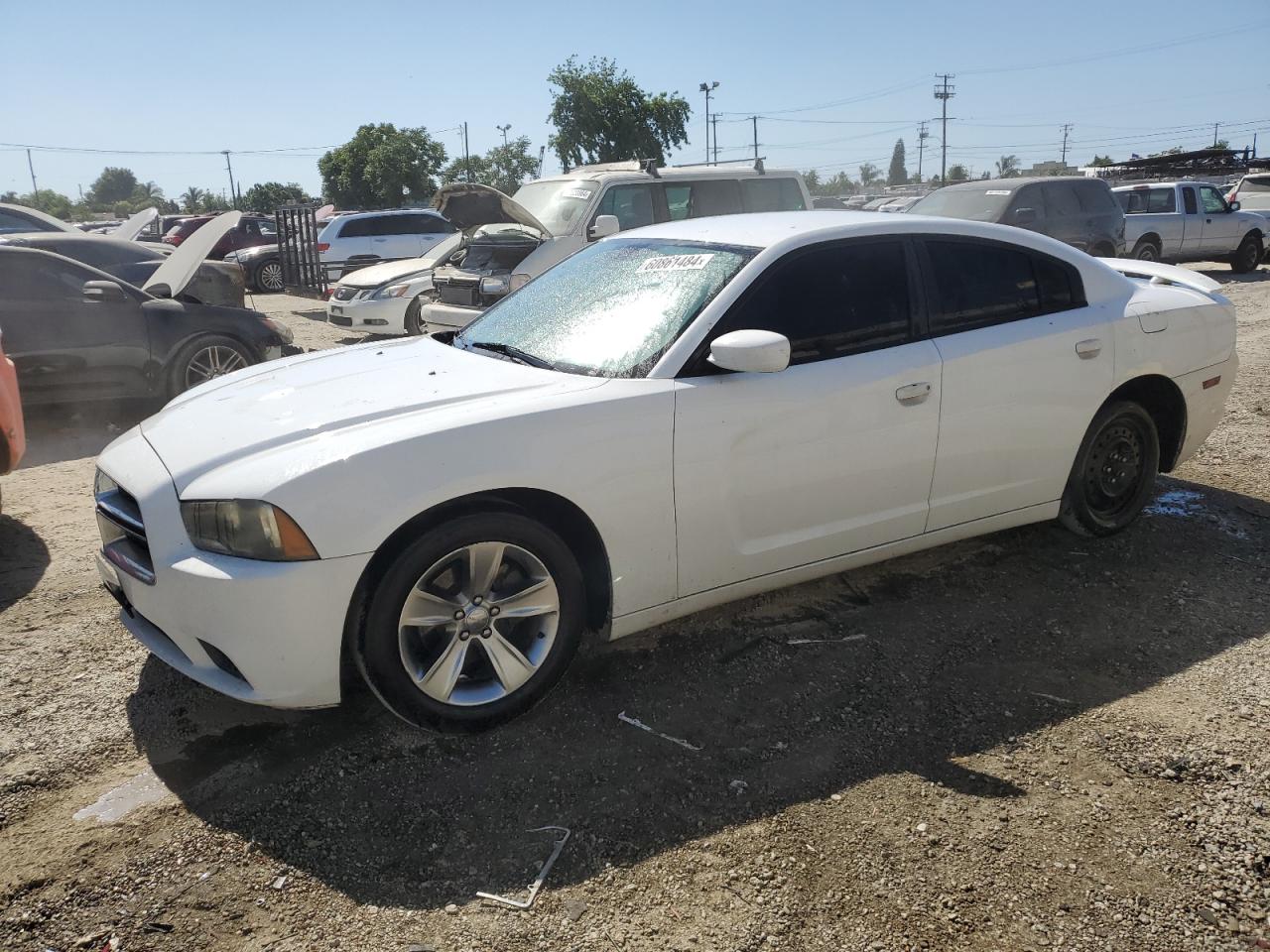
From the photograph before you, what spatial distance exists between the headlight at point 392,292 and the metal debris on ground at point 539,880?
33.8 feet

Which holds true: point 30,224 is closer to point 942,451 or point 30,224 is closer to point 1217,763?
point 942,451

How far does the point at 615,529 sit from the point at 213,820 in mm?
1485

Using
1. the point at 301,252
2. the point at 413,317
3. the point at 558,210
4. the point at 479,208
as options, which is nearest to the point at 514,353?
the point at 558,210

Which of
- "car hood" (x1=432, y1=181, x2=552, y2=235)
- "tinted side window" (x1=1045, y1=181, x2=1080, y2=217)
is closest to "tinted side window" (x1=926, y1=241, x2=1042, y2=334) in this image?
"car hood" (x1=432, y1=181, x2=552, y2=235)

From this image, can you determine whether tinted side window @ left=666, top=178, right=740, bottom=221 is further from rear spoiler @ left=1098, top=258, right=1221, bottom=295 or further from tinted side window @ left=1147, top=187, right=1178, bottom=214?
tinted side window @ left=1147, top=187, right=1178, bottom=214

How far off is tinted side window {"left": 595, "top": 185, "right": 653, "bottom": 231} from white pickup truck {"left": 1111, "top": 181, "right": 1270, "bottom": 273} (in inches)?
456

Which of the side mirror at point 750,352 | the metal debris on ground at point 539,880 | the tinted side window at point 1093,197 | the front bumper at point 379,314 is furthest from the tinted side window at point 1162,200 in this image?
the metal debris on ground at point 539,880

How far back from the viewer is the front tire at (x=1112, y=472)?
4523 millimetres

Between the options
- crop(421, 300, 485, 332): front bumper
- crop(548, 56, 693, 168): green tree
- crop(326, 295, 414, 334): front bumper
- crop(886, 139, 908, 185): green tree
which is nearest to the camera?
crop(421, 300, 485, 332): front bumper

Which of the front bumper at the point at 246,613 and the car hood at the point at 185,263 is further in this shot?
the car hood at the point at 185,263

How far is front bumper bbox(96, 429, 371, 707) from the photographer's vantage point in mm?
2805

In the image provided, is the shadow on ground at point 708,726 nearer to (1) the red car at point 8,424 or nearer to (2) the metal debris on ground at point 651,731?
(2) the metal debris on ground at point 651,731

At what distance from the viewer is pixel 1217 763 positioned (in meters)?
3.02

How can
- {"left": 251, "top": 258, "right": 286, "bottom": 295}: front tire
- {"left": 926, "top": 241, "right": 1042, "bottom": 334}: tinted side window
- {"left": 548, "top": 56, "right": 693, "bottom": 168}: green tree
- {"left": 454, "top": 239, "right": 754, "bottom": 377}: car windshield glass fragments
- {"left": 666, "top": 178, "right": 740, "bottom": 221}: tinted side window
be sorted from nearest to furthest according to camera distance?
{"left": 454, "top": 239, "right": 754, "bottom": 377}: car windshield glass fragments
{"left": 926, "top": 241, "right": 1042, "bottom": 334}: tinted side window
{"left": 666, "top": 178, "right": 740, "bottom": 221}: tinted side window
{"left": 251, "top": 258, "right": 286, "bottom": 295}: front tire
{"left": 548, "top": 56, "right": 693, "bottom": 168}: green tree
